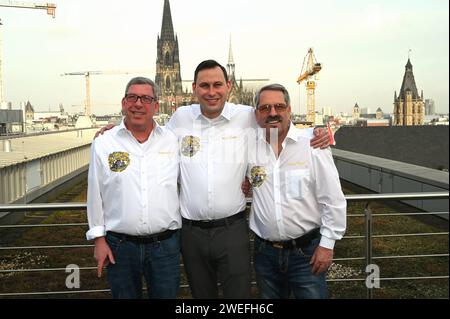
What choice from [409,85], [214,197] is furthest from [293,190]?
[409,85]

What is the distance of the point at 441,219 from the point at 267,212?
27.2 feet

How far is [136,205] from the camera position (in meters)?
2.40

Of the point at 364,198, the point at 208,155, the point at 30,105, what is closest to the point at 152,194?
the point at 208,155

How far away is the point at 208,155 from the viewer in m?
2.45

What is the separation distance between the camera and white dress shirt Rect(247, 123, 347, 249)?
7.77 ft

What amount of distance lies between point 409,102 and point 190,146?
8992cm

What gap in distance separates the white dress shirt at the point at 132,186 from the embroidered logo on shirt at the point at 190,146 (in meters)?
0.06

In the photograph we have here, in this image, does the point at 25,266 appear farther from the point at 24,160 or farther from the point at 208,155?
the point at 24,160

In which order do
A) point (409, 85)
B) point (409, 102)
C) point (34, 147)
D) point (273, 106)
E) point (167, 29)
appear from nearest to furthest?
point (273, 106)
point (34, 147)
point (409, 102)
point (409, 85)
point (167, 29)

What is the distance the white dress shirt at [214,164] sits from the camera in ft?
A: 7.97

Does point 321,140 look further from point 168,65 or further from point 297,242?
point 168,65

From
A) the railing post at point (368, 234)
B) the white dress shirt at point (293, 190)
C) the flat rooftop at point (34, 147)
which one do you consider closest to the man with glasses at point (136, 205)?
the white dress shirt at point (293, 190)

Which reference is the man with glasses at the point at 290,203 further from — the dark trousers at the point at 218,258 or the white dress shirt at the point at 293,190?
the dark trousers at the point at 218,258

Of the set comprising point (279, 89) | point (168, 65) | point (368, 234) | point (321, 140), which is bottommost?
point (368, 234)
